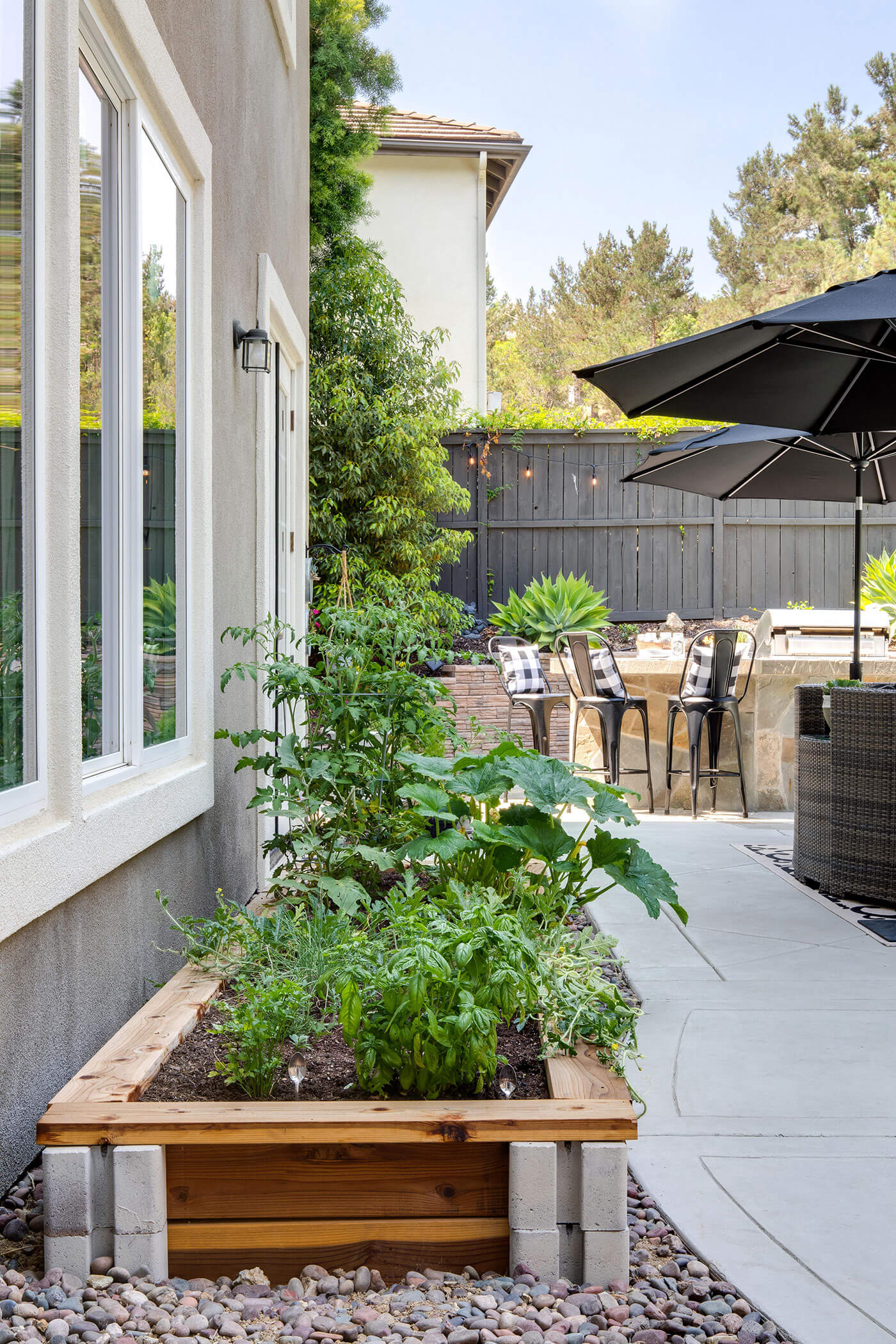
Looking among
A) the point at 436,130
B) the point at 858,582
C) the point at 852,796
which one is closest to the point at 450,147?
the point at 436,130

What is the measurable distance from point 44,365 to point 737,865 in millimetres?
3812

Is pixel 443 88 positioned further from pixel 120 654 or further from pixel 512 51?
pixel 120 654

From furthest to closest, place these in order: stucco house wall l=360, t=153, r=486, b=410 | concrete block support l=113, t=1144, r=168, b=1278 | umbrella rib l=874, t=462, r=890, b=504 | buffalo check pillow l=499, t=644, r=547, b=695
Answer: stucco house wall l=360, t=153, r=486, b=410 → buffalo check pillow l=499, t=644, r=547, b=695 → umbrella rib l=874, t=462, r=890, b=504 → concrete block support l=113, t=1144, r=168, b=1278

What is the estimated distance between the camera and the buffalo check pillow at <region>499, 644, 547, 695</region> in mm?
7250

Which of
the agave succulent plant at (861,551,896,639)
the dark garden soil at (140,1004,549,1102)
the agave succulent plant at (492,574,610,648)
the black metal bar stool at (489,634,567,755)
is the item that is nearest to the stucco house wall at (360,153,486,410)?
the agave succulent plant at (492,574,610,648)

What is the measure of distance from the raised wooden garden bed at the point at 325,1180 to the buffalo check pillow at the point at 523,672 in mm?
5584

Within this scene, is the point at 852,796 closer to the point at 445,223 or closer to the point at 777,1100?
the point at 777,1100

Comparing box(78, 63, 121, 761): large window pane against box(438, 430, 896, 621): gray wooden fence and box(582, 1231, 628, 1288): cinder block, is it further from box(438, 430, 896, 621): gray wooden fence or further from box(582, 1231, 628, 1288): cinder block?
box(438, 430, 896, 621): gray wooden fence

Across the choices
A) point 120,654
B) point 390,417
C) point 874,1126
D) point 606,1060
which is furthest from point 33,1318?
point 390,417

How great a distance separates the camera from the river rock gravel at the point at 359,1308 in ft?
4.74

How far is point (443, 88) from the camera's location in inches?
1369

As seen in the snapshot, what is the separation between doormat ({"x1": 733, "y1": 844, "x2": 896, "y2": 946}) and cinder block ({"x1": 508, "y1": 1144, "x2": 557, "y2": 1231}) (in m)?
Answer: 2.37

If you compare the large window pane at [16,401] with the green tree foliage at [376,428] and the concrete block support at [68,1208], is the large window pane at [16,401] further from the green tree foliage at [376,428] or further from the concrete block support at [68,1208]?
the green tree foliage at [376,428]

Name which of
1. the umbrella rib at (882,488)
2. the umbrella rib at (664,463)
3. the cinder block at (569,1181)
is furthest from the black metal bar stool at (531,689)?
the cinder block at (569,1181)
